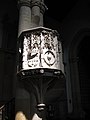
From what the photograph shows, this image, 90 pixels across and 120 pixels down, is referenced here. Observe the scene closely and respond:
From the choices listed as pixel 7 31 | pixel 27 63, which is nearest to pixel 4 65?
pixel 7 31

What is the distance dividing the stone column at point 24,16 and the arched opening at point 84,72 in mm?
5474

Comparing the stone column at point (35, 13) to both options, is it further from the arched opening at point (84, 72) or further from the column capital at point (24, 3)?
the arched opening at point (84, 72)

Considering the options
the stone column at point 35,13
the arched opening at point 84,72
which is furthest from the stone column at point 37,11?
the arched opening at point 84,72

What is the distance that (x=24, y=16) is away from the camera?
11.8 ft

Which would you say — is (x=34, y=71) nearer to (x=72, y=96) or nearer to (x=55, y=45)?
(x=55, y=45)

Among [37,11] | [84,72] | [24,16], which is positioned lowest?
[84,72]

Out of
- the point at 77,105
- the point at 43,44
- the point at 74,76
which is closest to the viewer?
the point at 43,44

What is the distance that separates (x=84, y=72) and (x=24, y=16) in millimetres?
6526

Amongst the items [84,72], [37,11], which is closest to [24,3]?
[37,11]

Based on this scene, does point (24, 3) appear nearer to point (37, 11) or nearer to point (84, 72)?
point (37, 11)

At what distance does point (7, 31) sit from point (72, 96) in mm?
4324

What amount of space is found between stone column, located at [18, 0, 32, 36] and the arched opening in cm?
547

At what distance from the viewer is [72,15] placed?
29.5 ft

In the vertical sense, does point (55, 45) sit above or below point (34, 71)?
above
